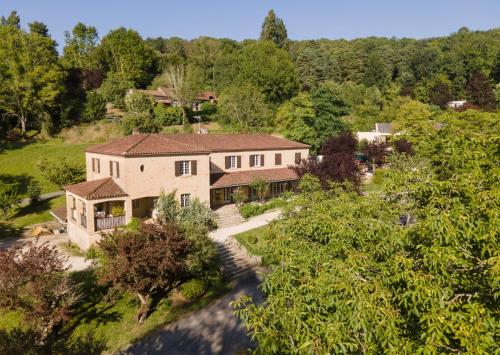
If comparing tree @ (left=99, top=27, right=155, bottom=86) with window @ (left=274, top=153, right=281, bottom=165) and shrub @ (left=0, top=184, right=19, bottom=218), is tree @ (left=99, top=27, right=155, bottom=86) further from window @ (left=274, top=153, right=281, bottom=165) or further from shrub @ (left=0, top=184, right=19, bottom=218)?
window @ (left=274, top=153, right=281, bottom=165)

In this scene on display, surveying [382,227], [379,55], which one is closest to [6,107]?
[382,227]

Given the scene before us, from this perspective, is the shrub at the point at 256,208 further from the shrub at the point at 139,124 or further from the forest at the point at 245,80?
the shrub at the point at 139,124

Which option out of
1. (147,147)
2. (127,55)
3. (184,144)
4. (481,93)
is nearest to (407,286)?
(147,147)

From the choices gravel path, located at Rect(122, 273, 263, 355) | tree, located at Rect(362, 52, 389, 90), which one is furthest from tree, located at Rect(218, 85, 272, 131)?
tree, located at Rect(362, 52, 389, 90)

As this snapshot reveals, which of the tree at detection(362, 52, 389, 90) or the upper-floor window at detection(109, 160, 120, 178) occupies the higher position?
the tree at detection(362, 52, 389, 90)

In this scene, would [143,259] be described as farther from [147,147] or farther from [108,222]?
[147,147]

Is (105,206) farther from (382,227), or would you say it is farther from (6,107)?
(6,107)

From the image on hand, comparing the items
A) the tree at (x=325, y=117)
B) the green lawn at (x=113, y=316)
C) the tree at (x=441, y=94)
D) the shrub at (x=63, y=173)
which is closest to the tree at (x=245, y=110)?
the tree at (x=325, y=117)
